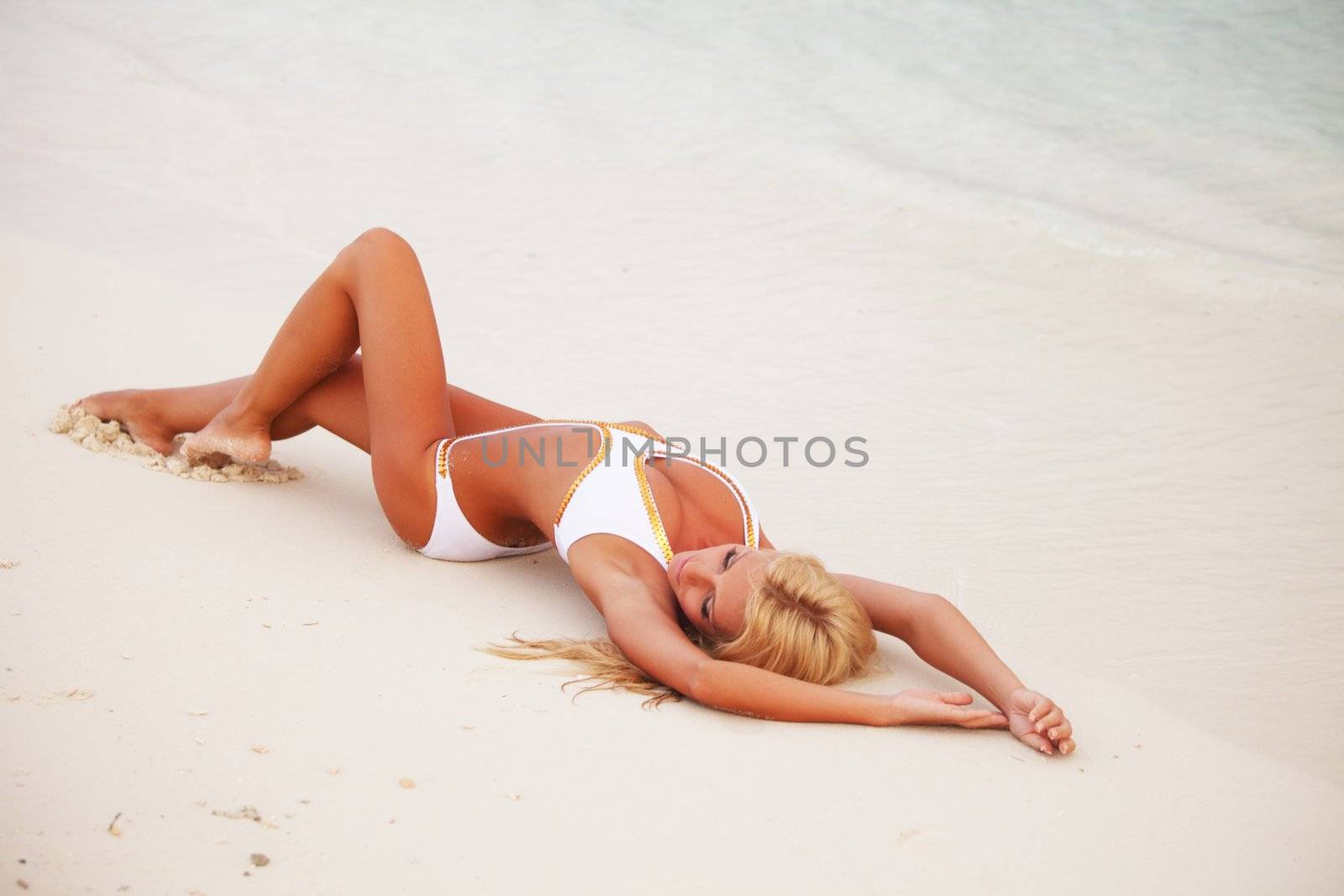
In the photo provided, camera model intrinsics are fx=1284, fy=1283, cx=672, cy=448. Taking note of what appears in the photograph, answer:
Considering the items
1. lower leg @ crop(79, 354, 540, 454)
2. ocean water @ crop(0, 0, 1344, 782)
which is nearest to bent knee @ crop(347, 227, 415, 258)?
lower leg @ crop(79, 354, 540, 454)

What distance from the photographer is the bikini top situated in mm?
2840

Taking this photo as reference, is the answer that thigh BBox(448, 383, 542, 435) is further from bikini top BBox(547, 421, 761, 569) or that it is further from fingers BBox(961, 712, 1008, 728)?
fingers BBox(961, 712, 1008, 728)

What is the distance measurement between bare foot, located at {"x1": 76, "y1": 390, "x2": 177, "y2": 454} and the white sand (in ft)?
0.45

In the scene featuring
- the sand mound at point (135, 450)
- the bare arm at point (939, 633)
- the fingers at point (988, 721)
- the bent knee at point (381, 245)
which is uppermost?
the bent knee at point (381, 245)

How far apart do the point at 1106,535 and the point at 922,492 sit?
1.77 ft

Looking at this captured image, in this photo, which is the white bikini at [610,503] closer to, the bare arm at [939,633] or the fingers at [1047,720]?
the bare arm at [939,633]

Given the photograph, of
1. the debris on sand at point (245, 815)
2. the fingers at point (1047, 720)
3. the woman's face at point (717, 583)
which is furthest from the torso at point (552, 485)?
the debris on sand at point (245, 815)

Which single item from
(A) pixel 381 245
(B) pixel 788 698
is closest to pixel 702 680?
(B) pixel 788 698

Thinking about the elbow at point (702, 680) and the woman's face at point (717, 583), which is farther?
the woman's face at point (717, 583)

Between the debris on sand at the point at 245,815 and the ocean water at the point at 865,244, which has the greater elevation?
the ocean water at the point at 865,244

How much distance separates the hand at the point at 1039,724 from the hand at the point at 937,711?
0.03 metres

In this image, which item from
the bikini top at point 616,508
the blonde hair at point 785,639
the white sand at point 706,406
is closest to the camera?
the white sand at point 706,406

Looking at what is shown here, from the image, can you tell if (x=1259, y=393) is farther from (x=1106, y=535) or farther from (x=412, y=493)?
(x=412, y=493)

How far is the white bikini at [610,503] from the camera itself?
112 inches
